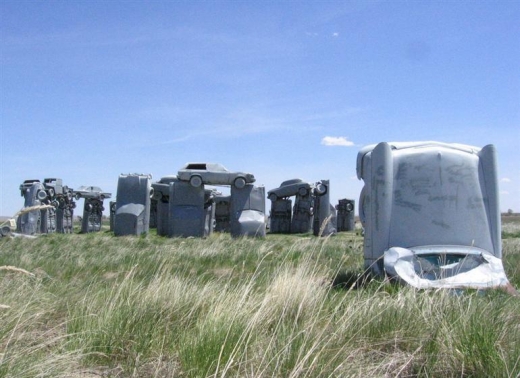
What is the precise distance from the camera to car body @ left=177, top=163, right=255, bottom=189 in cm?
2202

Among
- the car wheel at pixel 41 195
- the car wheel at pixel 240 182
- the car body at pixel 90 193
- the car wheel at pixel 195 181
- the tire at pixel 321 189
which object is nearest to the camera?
the car wheel at pixel 195 181

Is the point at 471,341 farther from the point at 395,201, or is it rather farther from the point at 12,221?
the point at 395,201

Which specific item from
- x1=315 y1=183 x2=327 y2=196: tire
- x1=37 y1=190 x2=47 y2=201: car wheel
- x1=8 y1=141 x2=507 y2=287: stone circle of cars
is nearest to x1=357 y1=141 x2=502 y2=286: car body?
x1=8 y1=141 x2=507 y2=287: stone circle of cars

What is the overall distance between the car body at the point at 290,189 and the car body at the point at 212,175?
26.8 ft

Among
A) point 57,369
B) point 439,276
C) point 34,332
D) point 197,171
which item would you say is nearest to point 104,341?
point 34,332

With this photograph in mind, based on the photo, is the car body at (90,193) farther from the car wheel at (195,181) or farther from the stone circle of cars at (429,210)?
the stone circle of cars at (429,210)

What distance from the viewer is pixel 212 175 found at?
2242 centimetres

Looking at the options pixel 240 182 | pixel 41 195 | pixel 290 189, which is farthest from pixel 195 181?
pixel 290 189

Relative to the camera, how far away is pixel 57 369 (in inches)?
118

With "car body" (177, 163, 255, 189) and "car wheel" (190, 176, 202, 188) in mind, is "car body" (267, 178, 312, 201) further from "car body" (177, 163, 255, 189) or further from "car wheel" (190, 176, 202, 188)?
"car wheel" (190, 176, 202, 188)

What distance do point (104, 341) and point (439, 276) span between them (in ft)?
15.3

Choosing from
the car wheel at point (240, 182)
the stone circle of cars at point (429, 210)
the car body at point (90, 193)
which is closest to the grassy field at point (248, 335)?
the stone circle of cars at point (429, 210)

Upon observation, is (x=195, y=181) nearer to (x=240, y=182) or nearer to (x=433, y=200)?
(x=240, y=182)

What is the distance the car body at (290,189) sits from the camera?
1208 inches
